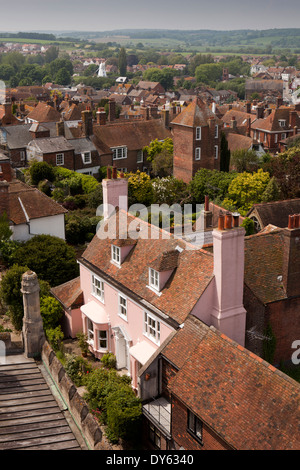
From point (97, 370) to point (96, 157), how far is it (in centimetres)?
3678

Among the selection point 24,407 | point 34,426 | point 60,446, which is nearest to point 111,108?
point 24,407

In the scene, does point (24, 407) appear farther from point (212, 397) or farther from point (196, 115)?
point (196, 115)

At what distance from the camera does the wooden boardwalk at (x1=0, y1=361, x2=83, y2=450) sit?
55.8 feet

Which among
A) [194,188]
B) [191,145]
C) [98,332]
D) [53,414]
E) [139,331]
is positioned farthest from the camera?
[191,145]

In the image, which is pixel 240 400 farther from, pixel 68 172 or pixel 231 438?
pixel 68 172

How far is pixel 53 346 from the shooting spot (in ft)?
77.3

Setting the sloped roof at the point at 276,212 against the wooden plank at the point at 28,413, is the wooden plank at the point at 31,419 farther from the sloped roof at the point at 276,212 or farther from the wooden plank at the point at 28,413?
the sloped roof at the point at 276,212

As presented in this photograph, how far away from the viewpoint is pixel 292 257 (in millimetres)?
21219

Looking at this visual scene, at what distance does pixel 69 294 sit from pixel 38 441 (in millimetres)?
9582

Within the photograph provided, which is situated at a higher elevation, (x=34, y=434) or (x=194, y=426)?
(x=194, y=426)

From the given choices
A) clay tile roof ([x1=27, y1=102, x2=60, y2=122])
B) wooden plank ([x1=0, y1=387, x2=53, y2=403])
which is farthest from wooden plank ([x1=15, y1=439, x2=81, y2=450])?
clay tile roof ([x1=27, y1=102, x2=60, y2=122])

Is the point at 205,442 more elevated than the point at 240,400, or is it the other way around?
the point at 240,400

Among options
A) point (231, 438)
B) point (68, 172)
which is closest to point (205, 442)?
point (231, 438)

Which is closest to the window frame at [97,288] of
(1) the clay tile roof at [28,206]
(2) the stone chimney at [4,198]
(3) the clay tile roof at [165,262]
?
(3) the clay tile roof at [165,262]
